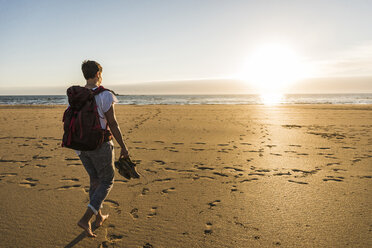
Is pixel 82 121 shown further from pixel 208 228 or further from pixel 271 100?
pixel 271 100

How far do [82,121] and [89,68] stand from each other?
621 mm

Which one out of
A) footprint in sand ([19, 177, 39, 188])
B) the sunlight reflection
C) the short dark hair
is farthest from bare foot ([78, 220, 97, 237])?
the sunlight reflection

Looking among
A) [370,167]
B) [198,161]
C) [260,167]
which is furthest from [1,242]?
[370,167]

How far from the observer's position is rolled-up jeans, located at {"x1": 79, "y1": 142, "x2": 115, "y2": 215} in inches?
104

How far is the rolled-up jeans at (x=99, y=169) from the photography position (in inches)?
104

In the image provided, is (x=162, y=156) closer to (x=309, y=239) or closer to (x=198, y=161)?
(x=198, y=161)

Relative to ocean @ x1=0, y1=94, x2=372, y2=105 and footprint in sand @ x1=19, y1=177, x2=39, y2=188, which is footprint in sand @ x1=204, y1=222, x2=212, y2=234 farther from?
ocean @ x1=0, y1=94, x2=372, y2=105

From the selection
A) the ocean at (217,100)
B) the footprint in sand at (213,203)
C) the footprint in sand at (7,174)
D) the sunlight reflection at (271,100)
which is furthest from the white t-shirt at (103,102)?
the sunlight reflection at (271,100)

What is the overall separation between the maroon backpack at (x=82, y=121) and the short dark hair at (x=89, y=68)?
22 centimetres

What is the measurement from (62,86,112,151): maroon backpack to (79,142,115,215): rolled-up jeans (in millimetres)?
145

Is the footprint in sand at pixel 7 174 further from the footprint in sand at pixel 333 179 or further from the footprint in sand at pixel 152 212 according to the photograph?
the footprint in sand at pixel 333 179

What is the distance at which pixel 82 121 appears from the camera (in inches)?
96.4

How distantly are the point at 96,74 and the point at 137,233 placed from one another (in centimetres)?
201

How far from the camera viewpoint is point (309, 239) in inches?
110
